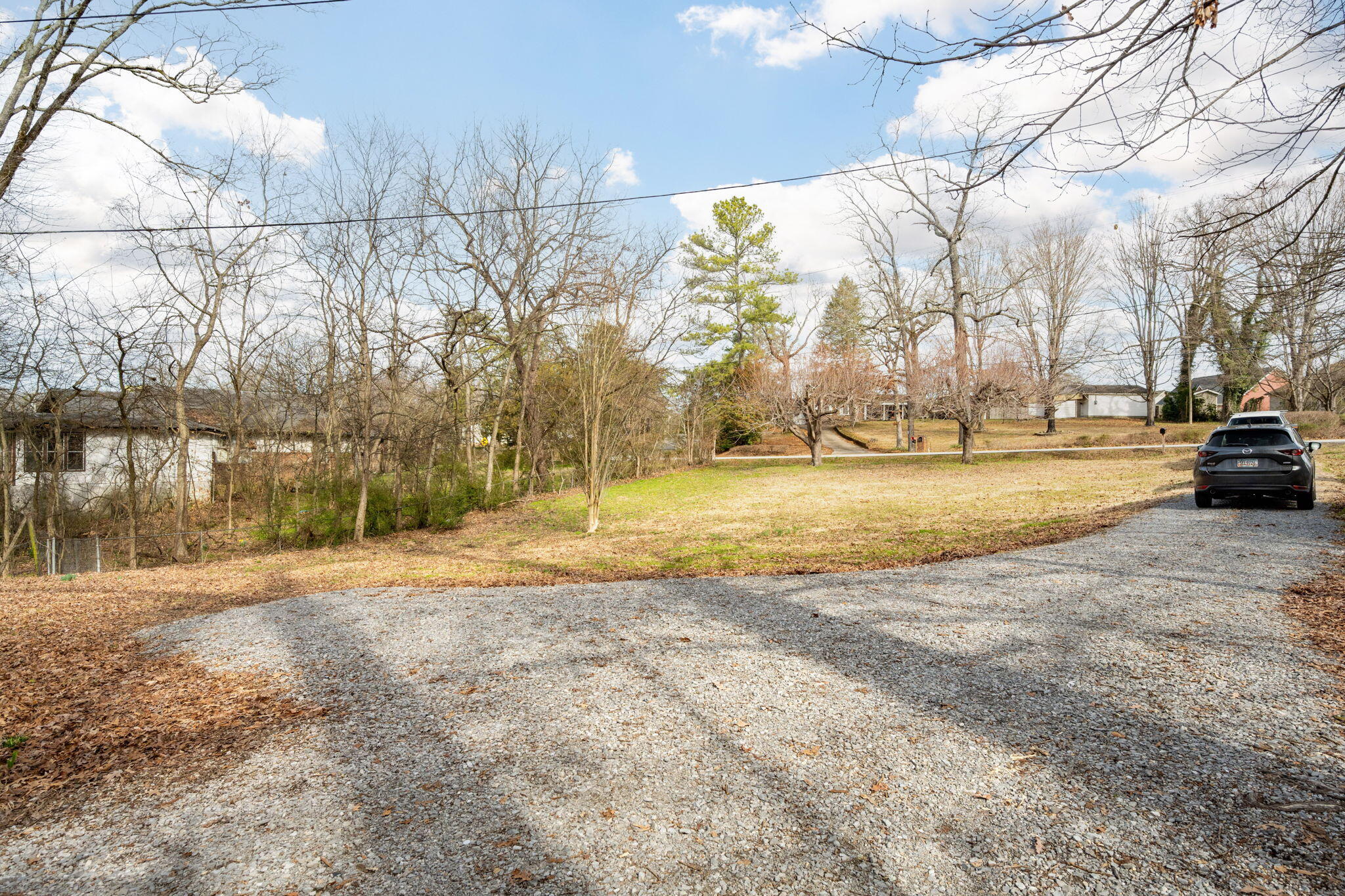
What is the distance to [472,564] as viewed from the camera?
443 inches

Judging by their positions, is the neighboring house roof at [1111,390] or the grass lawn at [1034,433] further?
the neighboring house roof at [1111,390]

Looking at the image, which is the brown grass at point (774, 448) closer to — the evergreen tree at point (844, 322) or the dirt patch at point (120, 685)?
the evergreen tree at point (844, 322)

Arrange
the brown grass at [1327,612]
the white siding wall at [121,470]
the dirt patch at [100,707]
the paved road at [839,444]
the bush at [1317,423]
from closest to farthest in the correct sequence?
the dirt patch at [100,707]
the brown grass at [1327,612]
the white siding wall at [121,470]
the bush at [1317,423]
the paved road at [839,444]

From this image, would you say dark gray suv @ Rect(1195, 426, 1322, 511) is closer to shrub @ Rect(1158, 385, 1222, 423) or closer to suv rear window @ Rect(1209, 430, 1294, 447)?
suv rear window @ Rect(1209, 430, 1294, 447)

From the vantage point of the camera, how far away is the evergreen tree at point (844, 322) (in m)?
34.1

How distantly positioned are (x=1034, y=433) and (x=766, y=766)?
46.1 m

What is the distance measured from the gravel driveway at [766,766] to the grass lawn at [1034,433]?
110 ft

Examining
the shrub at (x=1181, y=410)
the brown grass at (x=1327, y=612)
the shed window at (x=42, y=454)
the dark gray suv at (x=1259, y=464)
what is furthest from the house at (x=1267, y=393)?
the shed window at (x=42, y=454)

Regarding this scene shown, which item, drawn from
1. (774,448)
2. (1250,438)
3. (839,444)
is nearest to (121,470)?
(1250,438)

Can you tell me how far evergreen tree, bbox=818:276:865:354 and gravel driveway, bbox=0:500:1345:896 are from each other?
25968mm

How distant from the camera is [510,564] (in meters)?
11.0

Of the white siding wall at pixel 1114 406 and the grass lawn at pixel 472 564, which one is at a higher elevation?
the white siding wall at pixel 1114 406

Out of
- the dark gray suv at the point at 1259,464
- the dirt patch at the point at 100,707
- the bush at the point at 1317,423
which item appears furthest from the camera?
the bush at the point at 1317,423

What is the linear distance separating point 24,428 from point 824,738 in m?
16.8
